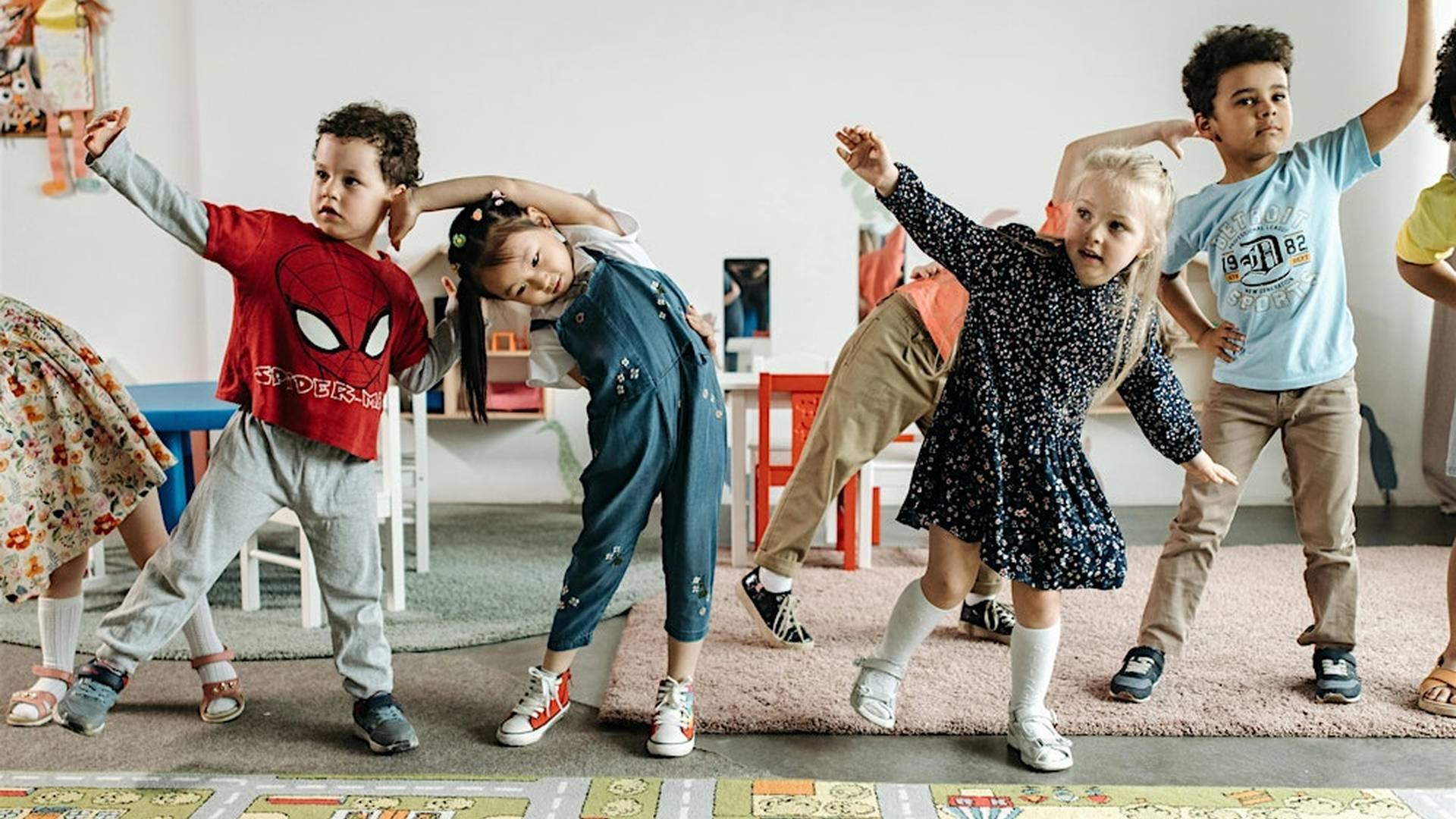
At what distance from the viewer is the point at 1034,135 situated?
14.2 ft

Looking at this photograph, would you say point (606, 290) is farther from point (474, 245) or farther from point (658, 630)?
point (658, 630)

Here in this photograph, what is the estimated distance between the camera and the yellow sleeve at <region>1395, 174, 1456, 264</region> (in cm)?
200

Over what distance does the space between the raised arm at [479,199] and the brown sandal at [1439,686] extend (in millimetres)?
1606

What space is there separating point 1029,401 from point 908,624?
0.41 metres

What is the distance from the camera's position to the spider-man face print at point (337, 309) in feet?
5.98

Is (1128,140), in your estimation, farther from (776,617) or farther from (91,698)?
(91,698)

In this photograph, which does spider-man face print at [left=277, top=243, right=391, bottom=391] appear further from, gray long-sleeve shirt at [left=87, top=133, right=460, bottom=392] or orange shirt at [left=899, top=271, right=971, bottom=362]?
orange shirt at [left=899, top=271, right=971, bottom=362]

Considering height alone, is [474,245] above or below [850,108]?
below

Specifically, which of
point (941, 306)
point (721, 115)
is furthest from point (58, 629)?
point (721, 115)

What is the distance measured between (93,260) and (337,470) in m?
3.11

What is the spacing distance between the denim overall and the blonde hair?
0.62m

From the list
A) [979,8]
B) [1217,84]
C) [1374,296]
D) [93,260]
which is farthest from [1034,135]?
[93,260]

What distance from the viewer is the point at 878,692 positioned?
1931mm

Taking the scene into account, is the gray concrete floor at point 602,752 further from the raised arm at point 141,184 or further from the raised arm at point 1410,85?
the raised arm at point 1410,85
